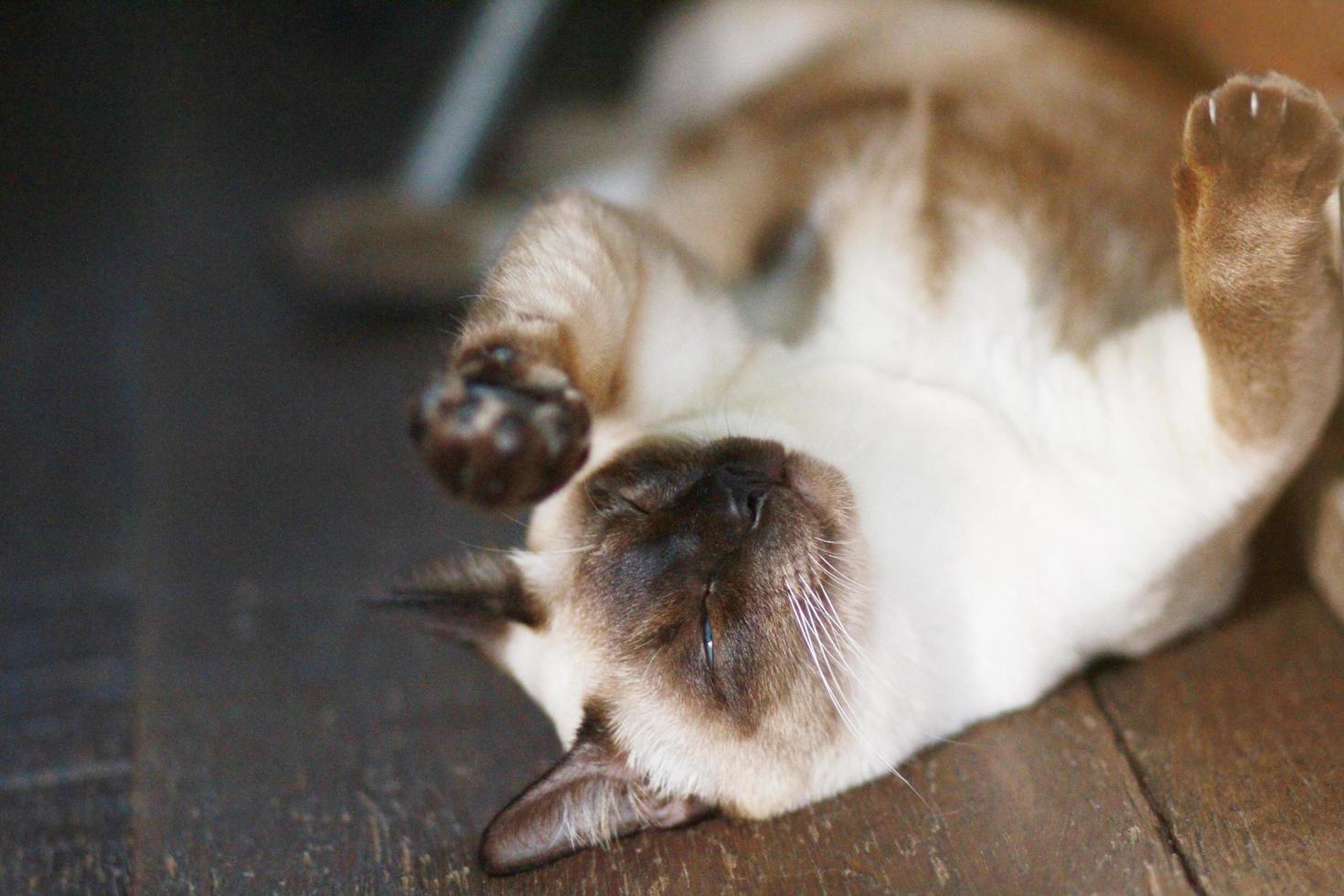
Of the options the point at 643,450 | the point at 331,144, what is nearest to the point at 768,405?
the point at 643,450

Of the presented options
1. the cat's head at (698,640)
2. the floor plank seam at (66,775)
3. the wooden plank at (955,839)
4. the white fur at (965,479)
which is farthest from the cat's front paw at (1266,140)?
the floor plank seam at (66,775)

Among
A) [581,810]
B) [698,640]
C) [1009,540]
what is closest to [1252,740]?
[1009,540]

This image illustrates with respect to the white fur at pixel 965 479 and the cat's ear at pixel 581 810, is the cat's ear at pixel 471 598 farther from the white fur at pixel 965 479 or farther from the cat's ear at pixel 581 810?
the cat's ear at pixel 581 810

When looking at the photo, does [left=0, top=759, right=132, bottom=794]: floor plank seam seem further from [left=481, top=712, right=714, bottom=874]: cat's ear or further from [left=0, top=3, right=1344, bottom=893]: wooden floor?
[left=481, top=712, right=714, bottom=874]: cat's ear

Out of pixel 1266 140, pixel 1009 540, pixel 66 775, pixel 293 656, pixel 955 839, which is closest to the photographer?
pixel 1266 140

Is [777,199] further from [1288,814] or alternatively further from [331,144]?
[331,144]

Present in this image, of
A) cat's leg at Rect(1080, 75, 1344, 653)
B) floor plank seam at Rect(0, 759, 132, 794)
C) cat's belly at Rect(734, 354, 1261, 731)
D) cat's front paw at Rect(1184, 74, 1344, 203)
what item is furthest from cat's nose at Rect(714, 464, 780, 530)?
floor plank seam at Rect(0, 759, 132, 794)

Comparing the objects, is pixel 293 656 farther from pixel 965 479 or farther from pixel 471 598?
pixel 965 479
